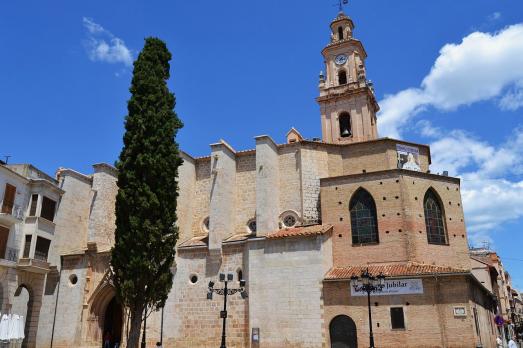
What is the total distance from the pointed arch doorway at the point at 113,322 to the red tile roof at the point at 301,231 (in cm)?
988

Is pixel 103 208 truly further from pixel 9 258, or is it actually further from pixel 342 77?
pixel 342 77

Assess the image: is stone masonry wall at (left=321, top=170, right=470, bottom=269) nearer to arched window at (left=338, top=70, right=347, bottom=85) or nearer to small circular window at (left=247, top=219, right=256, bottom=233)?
small circular window at (left=247, top=219, right=256, bottom=233)

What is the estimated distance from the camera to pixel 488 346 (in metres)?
20.2

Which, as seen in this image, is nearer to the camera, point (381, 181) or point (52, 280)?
point (381, 181)

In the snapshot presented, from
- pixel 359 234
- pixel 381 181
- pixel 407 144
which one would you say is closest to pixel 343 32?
pixel 407 144

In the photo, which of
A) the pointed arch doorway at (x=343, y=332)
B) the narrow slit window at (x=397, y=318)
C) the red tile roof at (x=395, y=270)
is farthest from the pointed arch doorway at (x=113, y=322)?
the narrow slit window at (x=397, y=318)

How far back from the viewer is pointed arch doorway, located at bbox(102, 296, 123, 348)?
2402 centimetres

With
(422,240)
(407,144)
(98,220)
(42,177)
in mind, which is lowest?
(422,240)

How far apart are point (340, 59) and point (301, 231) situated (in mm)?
16811

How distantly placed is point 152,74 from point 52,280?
13.8 metres

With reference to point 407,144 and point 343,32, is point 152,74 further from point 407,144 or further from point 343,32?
point 343,32

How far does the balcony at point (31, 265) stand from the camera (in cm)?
2239

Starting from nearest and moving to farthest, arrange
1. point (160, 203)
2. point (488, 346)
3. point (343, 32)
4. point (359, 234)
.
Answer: point (160, 203), point (488, 346), point (359, 234), point (343, 32)

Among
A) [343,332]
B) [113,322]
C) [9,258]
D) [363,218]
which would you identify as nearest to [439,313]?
[343,332]
